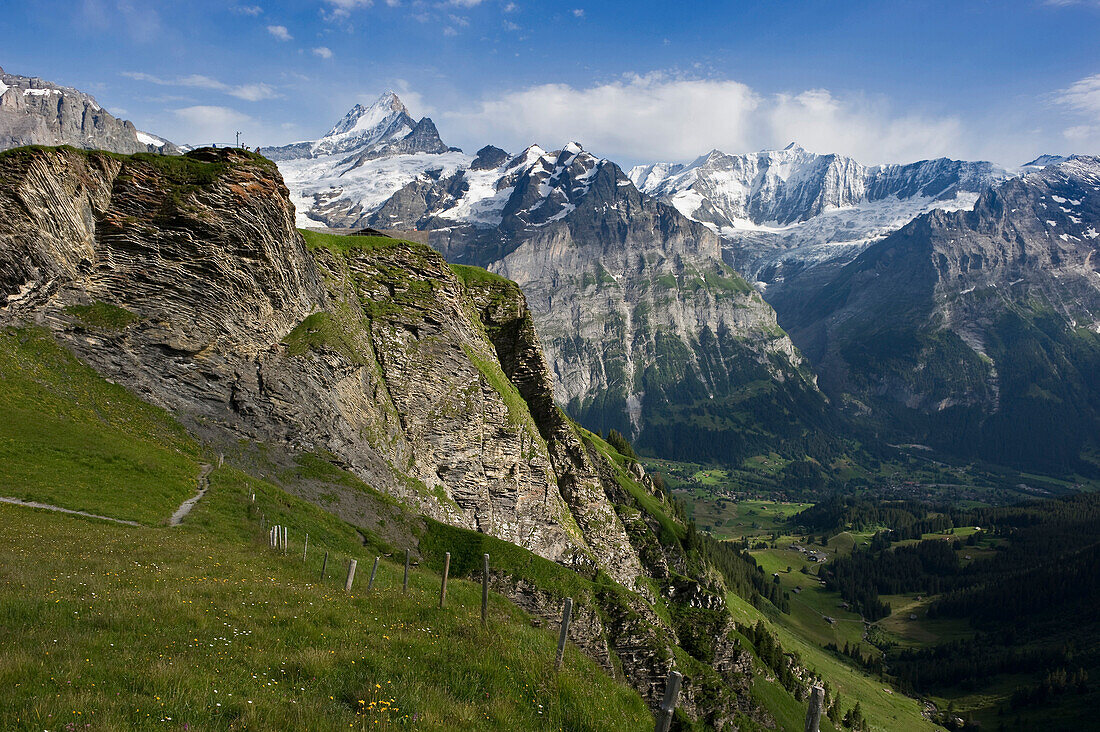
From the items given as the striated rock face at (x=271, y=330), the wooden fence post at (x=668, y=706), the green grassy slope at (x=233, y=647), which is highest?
the striated rock face at (x=271, y=330)

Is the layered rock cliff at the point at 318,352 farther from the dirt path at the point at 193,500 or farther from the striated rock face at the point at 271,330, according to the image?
the dirt path at the point at 193,500

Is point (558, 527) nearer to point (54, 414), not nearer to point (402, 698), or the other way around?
point (54, 414)

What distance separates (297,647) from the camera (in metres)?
14.7

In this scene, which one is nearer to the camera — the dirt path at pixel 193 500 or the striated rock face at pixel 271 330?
the dirt path at pixel 193 500

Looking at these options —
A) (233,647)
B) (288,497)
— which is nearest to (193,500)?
(288,497)

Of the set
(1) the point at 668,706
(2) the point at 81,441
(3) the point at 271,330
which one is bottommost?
(2) the point at 81,441

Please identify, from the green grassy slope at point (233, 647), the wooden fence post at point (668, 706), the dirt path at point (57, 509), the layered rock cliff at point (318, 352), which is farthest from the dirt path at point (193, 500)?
the wooden fence post at point (668, 706)

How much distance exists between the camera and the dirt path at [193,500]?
35.9 meters

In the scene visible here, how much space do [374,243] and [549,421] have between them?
35644 millimetres

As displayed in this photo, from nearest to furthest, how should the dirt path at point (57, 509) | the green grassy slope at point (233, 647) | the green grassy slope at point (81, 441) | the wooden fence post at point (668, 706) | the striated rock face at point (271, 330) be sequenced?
the green grassy slope at point (233, 647), the wooden fence post at point (668, 706), the dirt path at point (57, 509), the green grassy slope at point (81, 441), the striated rock face at point (271, 330)

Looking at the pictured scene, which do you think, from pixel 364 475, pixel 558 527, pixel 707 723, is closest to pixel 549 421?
pixel 558 527

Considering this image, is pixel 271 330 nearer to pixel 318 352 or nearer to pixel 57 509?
pixel 318 352

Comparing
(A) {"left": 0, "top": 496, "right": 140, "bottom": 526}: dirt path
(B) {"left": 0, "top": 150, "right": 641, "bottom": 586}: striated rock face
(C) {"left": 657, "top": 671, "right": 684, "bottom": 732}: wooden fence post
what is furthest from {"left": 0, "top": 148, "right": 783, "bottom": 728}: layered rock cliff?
(C) {"left": 657, "top": 671, "right": 684, "bottom": 732}: wooden fence post

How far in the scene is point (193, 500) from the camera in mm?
39281
